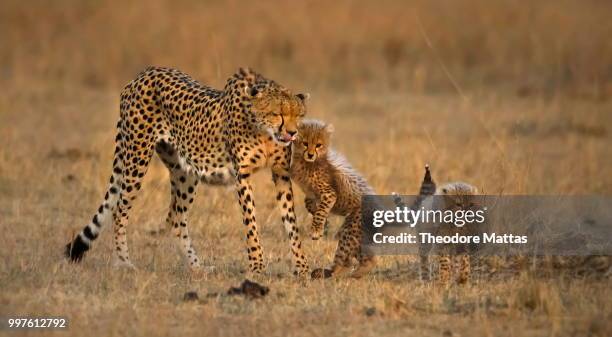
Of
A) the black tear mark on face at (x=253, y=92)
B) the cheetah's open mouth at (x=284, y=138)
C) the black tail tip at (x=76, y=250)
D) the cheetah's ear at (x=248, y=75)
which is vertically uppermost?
the cheetah's ear at (x=248, y=75)

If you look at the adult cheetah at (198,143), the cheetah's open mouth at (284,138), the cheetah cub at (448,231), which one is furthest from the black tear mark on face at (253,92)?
the cheetah cub at (448,231)

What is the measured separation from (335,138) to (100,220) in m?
5.43

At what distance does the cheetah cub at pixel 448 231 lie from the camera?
7184 mm

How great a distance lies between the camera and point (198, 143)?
25.4 feet

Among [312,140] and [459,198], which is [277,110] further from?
[459,198]

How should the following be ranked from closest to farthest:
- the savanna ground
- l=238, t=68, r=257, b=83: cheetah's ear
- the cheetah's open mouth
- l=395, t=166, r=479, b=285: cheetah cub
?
the savanna ground
the cheetah's open mouth
l=395, t=166, r=479, b=285: cheetah cub
l=238, t=68, r=257, b=83: cheetah's ear

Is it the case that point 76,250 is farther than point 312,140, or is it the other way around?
point 76,250

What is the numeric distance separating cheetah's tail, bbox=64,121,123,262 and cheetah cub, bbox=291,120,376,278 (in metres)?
1.17

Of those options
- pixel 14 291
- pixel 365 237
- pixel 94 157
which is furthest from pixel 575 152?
pixel 14 291

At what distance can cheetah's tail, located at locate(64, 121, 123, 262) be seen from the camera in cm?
766

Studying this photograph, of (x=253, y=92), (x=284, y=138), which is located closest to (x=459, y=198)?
(x=284, y=138)

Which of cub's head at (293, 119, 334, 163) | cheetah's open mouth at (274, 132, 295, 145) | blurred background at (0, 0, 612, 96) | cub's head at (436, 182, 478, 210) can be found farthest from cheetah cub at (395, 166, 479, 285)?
blurred background at (0, 0, 612, 96)

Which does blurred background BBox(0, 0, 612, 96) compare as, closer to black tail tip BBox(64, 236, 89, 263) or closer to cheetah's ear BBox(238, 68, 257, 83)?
cheetah's ear BBox(238, 68, 257, 83)

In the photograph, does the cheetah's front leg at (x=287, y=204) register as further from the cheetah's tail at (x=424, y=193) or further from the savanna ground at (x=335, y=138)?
the cheetah's tail at (x=424, y=193)
